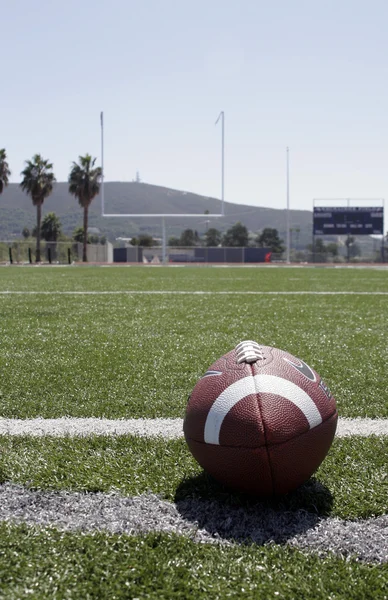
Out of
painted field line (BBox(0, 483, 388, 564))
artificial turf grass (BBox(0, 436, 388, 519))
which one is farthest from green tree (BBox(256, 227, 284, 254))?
painted field line (BBox(0, 483, 388, 564))

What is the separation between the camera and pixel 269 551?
2.00m

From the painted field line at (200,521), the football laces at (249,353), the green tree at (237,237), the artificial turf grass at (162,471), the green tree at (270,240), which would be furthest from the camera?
the green tree at (237,237)

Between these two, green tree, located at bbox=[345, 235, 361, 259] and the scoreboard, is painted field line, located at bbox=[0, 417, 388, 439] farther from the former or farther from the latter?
green tree, located at bbox=[345, 235, 361, 259]

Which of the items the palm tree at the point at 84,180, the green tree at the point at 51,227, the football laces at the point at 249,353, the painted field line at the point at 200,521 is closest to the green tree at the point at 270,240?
the green tree at the point at 51,227

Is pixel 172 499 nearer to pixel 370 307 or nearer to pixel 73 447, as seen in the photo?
pixel 73 447

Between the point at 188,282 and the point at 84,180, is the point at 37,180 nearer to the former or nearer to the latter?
the point at 84,180

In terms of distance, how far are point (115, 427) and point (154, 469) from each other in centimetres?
69

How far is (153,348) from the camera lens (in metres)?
5.74

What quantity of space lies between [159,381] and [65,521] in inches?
88.3

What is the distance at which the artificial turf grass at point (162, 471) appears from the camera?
7.89ft

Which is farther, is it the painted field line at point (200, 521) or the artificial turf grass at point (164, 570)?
the painted field line at point (200, 521)

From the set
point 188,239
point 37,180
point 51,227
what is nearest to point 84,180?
point 37,180

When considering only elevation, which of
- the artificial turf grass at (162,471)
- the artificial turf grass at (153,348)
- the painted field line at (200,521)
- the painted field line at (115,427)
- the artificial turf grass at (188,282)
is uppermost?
the artificial turf grass at (188,282)

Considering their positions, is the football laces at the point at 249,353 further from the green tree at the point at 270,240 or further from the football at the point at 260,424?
the green tree at the point at 270,240
